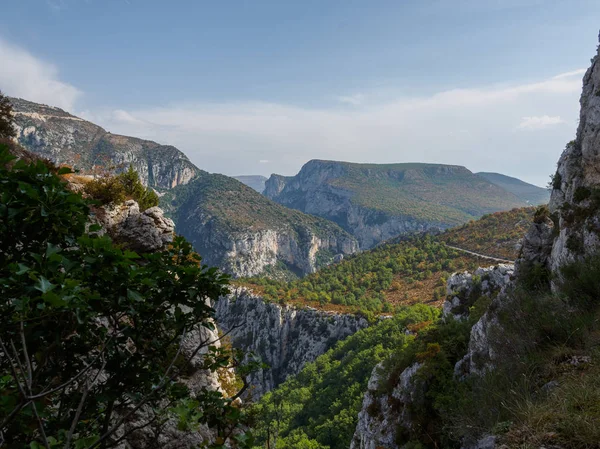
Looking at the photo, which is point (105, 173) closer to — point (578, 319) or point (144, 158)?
point (578, 319)

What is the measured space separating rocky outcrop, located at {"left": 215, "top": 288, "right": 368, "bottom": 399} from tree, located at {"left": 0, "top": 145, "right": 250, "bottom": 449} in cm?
5888

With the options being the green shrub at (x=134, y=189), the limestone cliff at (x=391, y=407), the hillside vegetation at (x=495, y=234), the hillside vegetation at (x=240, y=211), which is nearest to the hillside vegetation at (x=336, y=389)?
the limestone cliff at (x=391, y=407)

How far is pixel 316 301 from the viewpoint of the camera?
2926 inches

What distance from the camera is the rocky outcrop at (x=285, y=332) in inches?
2450

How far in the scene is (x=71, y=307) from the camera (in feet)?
6.41

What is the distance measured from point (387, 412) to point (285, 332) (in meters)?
54.2

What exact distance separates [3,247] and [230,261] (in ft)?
510

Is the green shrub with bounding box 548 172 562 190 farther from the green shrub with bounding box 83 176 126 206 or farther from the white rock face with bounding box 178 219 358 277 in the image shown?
the white rock face with bounding box 178 219 358 277

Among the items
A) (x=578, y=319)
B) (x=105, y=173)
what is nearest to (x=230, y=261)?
(x=105, y=173)

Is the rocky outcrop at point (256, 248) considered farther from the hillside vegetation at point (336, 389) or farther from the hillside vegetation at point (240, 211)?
the hillside vegetation at point (336, 389)

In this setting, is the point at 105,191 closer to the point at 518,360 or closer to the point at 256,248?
the point at 518,360

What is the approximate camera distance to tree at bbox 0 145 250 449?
208 centimetres

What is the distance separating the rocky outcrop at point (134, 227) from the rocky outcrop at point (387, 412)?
1402 centimetres

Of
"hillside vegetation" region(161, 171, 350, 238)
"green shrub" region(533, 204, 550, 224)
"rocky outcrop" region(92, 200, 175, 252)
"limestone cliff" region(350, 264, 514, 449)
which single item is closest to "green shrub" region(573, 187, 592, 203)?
"green shrub" region(533, 204, 550, 224)
